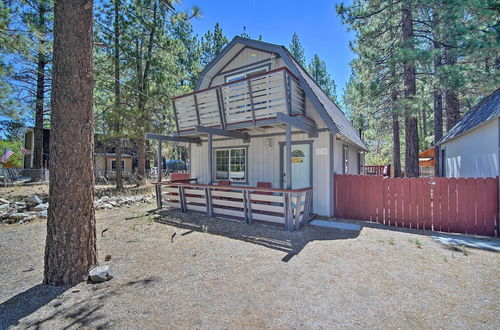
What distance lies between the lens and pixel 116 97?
13.4 meters

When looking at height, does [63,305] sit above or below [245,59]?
below

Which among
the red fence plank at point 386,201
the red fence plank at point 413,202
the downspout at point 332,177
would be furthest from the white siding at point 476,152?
the downspout at point 332,177

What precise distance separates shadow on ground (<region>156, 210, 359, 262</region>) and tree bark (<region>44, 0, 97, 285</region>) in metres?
2.57

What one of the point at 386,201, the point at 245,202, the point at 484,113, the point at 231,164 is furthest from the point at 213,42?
the point at 386,201

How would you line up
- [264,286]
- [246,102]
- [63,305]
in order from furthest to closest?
[246,102], [264,286], [63,305]

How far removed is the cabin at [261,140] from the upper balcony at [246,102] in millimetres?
28

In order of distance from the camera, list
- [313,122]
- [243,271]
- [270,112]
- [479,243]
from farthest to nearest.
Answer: [313,122], [270,112], [479,243], [243,271]

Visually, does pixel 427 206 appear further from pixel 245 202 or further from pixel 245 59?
pixel 245 59

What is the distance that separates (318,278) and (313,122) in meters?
5.17

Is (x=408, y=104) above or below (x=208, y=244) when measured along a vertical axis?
above

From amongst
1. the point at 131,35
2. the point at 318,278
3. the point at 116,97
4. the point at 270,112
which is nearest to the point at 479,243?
the point at 318,278

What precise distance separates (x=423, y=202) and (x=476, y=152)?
386 centimetres

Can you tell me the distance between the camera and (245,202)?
6.55 meters

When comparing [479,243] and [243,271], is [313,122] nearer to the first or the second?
[479,243]
